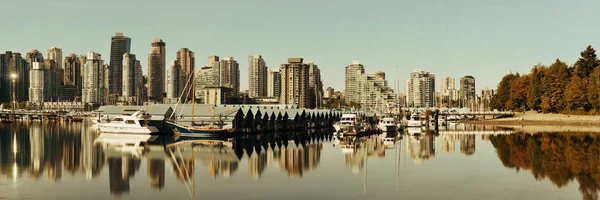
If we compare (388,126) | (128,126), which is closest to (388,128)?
(388,126)

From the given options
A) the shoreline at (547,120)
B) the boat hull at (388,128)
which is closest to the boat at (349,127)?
the boat hull at (388,128)

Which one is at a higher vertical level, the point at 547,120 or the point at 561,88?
the point at 561,88

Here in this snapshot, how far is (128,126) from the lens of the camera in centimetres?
9269

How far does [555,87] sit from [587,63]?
11.4 meters

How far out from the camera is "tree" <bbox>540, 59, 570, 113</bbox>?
13875 centimetres

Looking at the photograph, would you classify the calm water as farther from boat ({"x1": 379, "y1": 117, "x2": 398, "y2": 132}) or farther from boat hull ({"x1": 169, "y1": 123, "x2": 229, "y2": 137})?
boat ({"x1": 379, "y1": 117, "x2": 398, "y2": 132})

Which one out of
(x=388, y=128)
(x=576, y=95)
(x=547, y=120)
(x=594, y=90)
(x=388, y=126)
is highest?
(x=594, y=90)

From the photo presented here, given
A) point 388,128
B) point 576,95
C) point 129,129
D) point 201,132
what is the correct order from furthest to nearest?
point 576,95
point 388,128
point 129,129
point 201,132

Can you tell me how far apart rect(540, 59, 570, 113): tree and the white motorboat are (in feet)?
295

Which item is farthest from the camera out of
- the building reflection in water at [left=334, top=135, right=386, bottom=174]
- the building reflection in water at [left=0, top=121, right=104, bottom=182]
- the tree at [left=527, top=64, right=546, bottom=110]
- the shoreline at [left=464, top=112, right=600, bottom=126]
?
the tree at [left=527, top=64, right=546, bottom=110]

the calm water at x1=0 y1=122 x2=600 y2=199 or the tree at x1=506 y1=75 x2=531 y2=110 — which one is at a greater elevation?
the tree at x1=506 y1=75 x2=531 y2=110

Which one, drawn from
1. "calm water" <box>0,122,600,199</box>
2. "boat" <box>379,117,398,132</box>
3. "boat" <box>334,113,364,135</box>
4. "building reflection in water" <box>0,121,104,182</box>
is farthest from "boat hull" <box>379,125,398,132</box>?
"building reflection in water" <box>0,121,104,182</box>

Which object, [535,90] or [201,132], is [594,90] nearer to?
[535,90]

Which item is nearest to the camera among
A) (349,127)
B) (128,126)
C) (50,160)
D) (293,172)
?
(293,172)
